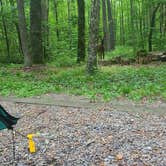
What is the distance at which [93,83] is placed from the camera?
31.2ft

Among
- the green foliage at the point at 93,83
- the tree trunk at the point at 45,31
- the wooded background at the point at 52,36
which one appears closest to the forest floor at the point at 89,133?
the green foliage at the point at 93,83

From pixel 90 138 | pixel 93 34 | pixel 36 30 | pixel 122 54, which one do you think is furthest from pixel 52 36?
pixel 90 138

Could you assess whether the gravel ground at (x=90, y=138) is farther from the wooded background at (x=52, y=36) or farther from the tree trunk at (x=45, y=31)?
the tree trunk at (x=45, y=31)

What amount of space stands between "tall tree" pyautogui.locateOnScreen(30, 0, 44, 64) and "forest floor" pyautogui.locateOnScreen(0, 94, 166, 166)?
6225mm

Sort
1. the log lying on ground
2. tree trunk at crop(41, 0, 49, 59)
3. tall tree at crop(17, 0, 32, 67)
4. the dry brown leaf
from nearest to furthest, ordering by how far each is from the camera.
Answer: the dry brown leaf, tall tree at crop(17, 0, 32, 67), the log lying on ground, tree trunk at crop(41, 0, 49, 59)

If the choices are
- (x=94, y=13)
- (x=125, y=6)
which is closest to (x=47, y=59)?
(x=94, y=13)

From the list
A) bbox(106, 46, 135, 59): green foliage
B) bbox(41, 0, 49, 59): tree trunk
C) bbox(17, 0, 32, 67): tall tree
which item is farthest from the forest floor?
bbox(41, 0, 49, 59): tree trunk

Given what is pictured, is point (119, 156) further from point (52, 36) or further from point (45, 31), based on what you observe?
point (52, 36)

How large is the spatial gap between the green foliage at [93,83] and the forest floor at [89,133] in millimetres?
608

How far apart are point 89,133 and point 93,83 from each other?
427cm

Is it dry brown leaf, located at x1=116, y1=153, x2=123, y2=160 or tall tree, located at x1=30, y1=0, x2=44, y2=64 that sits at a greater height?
tall tree, located at x1=30, y1=0, x2=44, y2=64

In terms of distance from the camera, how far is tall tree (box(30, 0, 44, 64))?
1350 centimetres

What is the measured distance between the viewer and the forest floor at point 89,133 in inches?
171

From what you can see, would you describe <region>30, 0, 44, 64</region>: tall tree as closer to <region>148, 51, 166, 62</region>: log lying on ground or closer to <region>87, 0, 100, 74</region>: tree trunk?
<region>87, 0, 100, 74</region>: tree trunk
